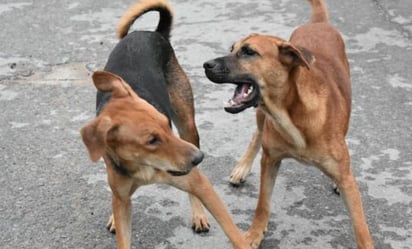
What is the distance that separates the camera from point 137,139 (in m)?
3.24

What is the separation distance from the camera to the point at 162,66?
4.26 m

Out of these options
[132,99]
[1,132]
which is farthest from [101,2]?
[132,99]

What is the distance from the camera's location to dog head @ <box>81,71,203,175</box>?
3232mm

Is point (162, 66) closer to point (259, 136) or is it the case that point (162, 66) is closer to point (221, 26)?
point (259, 136)

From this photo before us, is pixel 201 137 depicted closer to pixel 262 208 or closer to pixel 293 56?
pixel 262 208

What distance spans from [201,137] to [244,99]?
5.10 feet

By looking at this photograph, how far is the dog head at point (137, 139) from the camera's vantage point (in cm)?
323

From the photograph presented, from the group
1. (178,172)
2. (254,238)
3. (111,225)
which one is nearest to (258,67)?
(178,172)

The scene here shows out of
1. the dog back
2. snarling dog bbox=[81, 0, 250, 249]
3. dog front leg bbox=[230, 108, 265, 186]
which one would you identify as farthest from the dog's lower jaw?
dog front leg bbox=[230, 108, 265, 186]

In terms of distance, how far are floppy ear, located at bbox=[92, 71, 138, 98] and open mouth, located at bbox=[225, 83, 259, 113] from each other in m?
0.54

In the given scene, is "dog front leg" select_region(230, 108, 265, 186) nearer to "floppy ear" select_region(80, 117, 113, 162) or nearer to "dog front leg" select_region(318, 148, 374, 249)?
"dog front leg" select_region(318, 148, 374, 249)

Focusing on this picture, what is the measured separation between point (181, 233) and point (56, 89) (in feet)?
8.08

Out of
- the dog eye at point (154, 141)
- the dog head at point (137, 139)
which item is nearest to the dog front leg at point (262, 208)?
the dog head at point (137, 139)

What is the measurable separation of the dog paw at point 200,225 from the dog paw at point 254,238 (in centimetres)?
28
